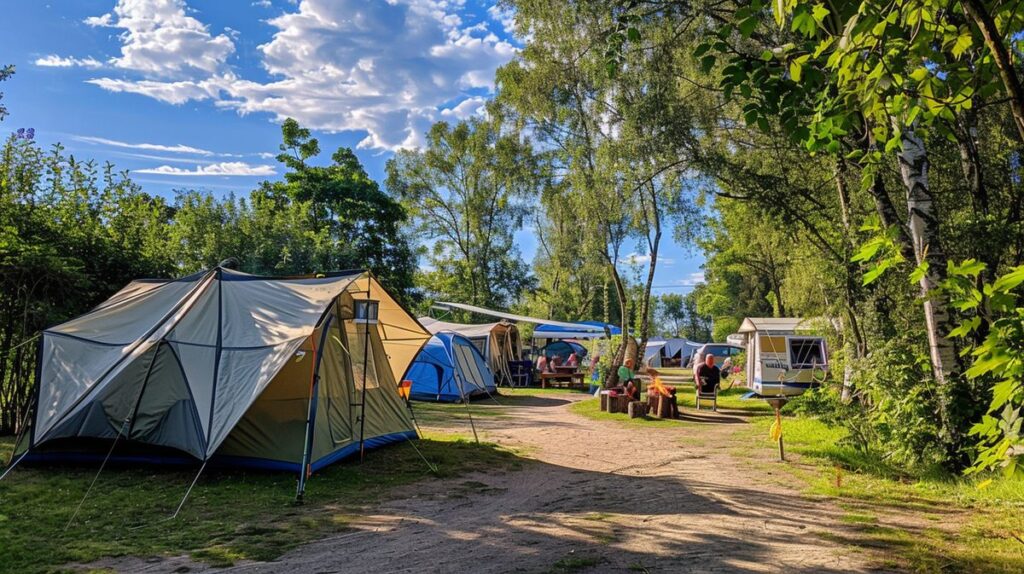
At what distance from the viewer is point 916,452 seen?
6.33 metres

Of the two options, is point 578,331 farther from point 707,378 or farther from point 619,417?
point 619,417

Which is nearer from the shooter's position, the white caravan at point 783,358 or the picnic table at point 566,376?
the white caravan at point 783,358

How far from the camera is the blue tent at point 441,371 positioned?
1642cm

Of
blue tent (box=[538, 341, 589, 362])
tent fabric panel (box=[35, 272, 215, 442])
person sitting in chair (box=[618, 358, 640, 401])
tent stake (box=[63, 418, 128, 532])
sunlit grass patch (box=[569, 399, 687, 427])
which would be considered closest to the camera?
tent stake (box=[63, 418, 128, 532])

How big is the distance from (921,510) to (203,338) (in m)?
7.05

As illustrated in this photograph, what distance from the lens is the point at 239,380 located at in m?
6.41

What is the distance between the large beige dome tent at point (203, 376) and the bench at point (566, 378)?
1391 centimetres

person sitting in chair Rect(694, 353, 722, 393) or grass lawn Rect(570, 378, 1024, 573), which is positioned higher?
person sitting in chair Rect(694, 353, 722, 393)

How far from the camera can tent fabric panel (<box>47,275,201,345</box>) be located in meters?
7.12

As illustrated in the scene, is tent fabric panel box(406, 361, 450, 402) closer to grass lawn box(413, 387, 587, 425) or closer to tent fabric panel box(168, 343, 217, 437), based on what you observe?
grass lawn box(413, 387, 587, 425)

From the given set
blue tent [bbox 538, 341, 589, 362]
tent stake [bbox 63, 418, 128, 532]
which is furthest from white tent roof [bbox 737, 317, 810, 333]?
tent stake [bbox 63, 418, 128, 532]

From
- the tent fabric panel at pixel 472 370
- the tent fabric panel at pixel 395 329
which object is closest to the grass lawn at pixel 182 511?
the tent fabric panel at pixel 395 329

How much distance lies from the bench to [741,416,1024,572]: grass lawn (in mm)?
13472

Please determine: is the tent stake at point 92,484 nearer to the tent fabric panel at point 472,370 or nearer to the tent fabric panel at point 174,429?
the tent fabric panel at point 174,429
